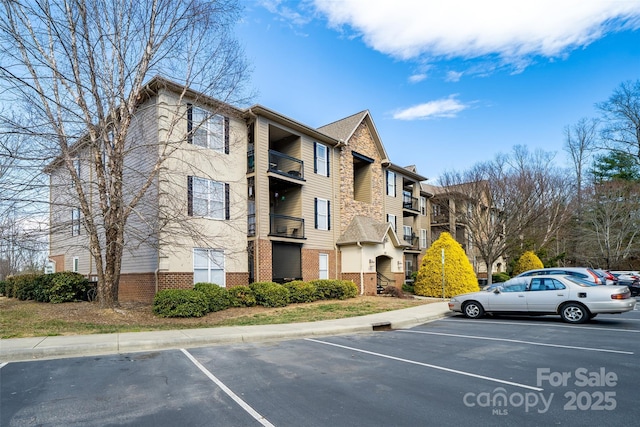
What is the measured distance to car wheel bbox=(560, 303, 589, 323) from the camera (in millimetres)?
12812

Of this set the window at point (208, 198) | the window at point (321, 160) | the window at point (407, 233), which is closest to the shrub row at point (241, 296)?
the window at point (208, 198)

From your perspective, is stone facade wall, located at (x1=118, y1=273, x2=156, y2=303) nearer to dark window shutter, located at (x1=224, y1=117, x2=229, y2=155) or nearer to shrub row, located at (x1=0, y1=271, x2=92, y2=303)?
shrub row, located at (x1=0, y1=271, x2=92, y2=303)

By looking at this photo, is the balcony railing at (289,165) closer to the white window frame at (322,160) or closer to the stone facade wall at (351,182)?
the white window frame at (322,160)

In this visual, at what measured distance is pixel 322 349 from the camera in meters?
9.42

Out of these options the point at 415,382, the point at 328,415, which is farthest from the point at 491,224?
the point at 328,415

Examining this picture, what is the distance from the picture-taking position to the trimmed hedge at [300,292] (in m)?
18.9

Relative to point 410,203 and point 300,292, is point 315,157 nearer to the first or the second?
point 300,292

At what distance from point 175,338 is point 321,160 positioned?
15.8m

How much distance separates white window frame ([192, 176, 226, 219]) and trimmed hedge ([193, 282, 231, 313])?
10.7ft

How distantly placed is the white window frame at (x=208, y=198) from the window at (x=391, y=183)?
15.4 meters

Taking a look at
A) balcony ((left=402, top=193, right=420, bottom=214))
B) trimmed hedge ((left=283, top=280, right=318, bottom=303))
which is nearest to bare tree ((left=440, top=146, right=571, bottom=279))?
balcony ((left=402, top=193, right=420, bottom=214))

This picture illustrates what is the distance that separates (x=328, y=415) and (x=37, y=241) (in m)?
12.5

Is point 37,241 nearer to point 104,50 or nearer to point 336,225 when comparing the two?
point 104,50

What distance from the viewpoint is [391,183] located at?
31031 mm
